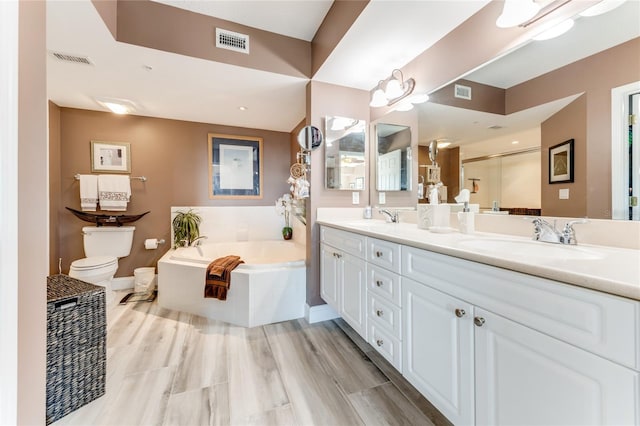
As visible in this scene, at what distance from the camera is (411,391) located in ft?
4.57

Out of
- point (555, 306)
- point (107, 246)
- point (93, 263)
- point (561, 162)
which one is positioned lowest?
point (93, 263)

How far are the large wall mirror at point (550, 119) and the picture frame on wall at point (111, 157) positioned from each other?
3543mm

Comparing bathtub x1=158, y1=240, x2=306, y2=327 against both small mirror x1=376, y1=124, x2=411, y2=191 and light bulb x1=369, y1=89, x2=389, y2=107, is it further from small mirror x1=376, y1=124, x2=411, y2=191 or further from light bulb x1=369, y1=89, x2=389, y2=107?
light bulb x1=369, y1=89, x2=389, y2=107

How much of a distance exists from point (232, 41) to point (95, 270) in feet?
Answer: 8.00

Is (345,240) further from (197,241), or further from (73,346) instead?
(197,241)

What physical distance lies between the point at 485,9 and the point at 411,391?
2.17m

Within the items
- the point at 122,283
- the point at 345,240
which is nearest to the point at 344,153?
the point at 345,240

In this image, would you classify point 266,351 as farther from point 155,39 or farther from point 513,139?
point 155,39

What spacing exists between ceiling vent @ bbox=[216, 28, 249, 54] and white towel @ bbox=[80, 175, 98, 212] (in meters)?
2.26

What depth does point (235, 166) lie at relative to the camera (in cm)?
351

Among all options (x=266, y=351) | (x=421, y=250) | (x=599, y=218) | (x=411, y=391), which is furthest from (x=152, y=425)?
(x=599, y=218)

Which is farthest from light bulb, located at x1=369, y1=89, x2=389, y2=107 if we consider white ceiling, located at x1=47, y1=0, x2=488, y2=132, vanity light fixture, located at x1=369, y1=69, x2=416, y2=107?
white ceiling, located at x1=47, y1=0, x2=488, y2=132

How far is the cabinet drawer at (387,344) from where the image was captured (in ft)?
4.10

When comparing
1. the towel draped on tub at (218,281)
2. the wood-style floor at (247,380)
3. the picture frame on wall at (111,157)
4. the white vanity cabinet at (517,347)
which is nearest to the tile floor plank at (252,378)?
the wood-style floor at (247,380)
